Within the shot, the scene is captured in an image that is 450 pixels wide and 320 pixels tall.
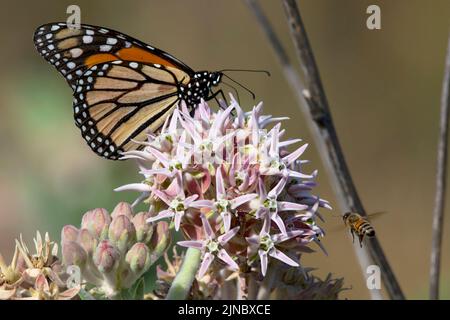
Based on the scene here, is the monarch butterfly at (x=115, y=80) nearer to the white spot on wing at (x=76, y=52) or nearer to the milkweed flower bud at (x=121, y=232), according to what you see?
the white spot on wing at (x=76, y=52)

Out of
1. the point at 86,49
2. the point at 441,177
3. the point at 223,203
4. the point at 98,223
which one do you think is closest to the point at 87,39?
the point at 86,49

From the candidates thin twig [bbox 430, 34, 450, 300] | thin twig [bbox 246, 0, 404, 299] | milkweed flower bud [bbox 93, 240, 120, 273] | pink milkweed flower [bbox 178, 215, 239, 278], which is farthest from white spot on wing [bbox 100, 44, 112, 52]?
thin twig [bbox 430, 34, 450, 300]

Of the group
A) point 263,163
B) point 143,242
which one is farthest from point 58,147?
point 263,163

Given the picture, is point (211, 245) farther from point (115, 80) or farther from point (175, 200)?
point (115, 80)

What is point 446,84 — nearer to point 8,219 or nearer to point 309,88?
point 309,88

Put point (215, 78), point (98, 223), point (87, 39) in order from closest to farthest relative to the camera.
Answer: point (98, 223) → point (87, 39) → point (215, 78)

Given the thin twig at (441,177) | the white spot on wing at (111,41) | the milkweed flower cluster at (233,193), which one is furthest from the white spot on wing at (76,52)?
the thin twig at (441,177)

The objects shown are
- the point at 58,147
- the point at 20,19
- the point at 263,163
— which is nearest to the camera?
the point at 263,163
